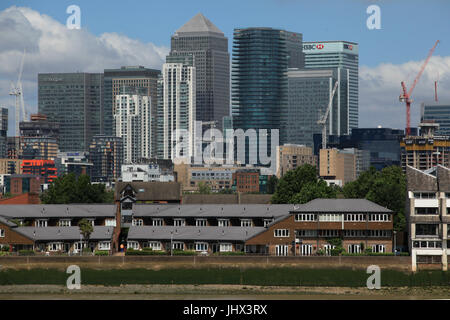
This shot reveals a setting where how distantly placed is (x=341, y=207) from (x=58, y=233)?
40.6 meters

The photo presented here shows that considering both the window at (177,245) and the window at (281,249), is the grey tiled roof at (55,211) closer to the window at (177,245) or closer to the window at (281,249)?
the window at (177,245)

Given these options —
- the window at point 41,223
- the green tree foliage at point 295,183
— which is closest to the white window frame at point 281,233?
the green tree foliage at point 295,183

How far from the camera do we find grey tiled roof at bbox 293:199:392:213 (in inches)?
5394

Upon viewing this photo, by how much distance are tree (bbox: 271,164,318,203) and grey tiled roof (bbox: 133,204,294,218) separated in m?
30.6

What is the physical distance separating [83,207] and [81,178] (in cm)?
4391

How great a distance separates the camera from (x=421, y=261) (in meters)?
127

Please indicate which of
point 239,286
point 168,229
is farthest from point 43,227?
point 239,286

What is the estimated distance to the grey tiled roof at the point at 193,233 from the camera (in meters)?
138

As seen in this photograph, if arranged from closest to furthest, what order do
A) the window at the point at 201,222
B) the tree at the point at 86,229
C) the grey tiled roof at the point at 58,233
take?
the grey tiled roof at the point at 58,233 < the tree at the point at 86,229 < the window at the point at 201,222

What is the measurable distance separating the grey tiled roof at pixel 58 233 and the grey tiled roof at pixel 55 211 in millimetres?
5384

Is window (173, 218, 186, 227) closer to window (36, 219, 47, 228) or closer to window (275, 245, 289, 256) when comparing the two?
window (275, 245, 289, 256)

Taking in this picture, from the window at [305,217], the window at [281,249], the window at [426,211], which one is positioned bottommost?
the window at [281,249]

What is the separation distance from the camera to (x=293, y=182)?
614ft

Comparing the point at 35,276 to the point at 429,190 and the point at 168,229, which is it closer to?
the point at 168,229
